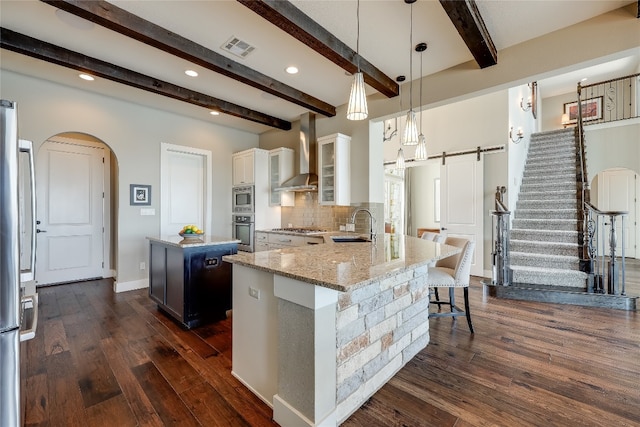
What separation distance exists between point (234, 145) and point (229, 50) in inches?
114

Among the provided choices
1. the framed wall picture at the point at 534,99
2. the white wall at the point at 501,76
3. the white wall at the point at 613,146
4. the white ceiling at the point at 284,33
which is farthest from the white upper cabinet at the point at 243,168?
the white wall at the point at 613,146

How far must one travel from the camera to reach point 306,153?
5082 millimetres

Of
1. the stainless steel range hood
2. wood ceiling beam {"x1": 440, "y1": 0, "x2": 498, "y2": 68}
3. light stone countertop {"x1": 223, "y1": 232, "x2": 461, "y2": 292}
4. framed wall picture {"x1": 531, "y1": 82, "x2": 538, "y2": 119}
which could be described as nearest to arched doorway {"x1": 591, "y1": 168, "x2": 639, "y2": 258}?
framed wall picture {"x1": 531, "y1": 82, "x2": 538, "y2": 119}

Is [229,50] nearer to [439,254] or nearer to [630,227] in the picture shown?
[439,254]

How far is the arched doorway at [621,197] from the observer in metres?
6.75

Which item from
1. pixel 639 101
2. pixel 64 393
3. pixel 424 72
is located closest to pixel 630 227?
pixel 639 101

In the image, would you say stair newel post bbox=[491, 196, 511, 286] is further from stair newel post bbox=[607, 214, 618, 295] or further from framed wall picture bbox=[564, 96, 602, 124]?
framed wall picture bbox=[564, 96, 602, 124]

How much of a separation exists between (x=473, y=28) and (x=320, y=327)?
2.64m

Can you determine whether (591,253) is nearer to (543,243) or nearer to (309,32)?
(543,243)

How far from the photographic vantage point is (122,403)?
1823 mm

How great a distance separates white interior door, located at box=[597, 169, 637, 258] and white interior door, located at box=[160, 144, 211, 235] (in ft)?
28.7

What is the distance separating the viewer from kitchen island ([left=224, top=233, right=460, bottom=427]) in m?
1.48

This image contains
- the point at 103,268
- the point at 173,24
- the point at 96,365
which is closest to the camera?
the point at 96,365

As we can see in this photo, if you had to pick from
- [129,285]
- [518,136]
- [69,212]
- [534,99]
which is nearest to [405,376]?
[129,285]
